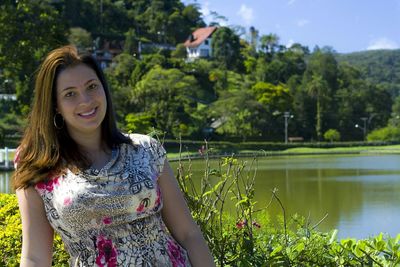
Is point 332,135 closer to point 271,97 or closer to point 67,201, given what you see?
point 271,97

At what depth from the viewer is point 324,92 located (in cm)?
4594

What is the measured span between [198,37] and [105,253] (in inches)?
2411

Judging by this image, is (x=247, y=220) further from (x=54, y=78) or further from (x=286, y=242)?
(x=54, y=78)

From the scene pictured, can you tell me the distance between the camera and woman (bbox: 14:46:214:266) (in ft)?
4.32

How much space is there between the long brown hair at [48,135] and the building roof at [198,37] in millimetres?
59477

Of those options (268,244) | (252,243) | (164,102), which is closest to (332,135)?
(164,102)

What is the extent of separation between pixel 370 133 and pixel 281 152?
47.6 ft

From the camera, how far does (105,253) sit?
131 centimetres

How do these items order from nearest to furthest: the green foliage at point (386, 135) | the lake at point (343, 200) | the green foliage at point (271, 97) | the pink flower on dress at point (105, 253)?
the pink flower on dress at point (105, 253) < the lake at point (343, 200) < the green foliage at point (271, 97) < the green foliage at point (386, 135)

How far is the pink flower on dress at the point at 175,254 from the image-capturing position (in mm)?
1355

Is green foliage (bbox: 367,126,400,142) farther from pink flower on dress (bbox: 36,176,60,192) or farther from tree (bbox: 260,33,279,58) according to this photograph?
pink flower on dress (bbox: 36,176,60,192)

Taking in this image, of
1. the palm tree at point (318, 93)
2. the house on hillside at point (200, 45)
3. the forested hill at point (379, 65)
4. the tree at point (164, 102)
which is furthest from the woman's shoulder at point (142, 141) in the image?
the forested hill at point (379, 65)

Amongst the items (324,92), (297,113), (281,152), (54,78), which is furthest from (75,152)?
(324,92)

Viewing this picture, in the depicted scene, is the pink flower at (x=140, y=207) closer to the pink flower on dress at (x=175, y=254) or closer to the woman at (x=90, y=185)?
the woman at (x=90, y=185)
